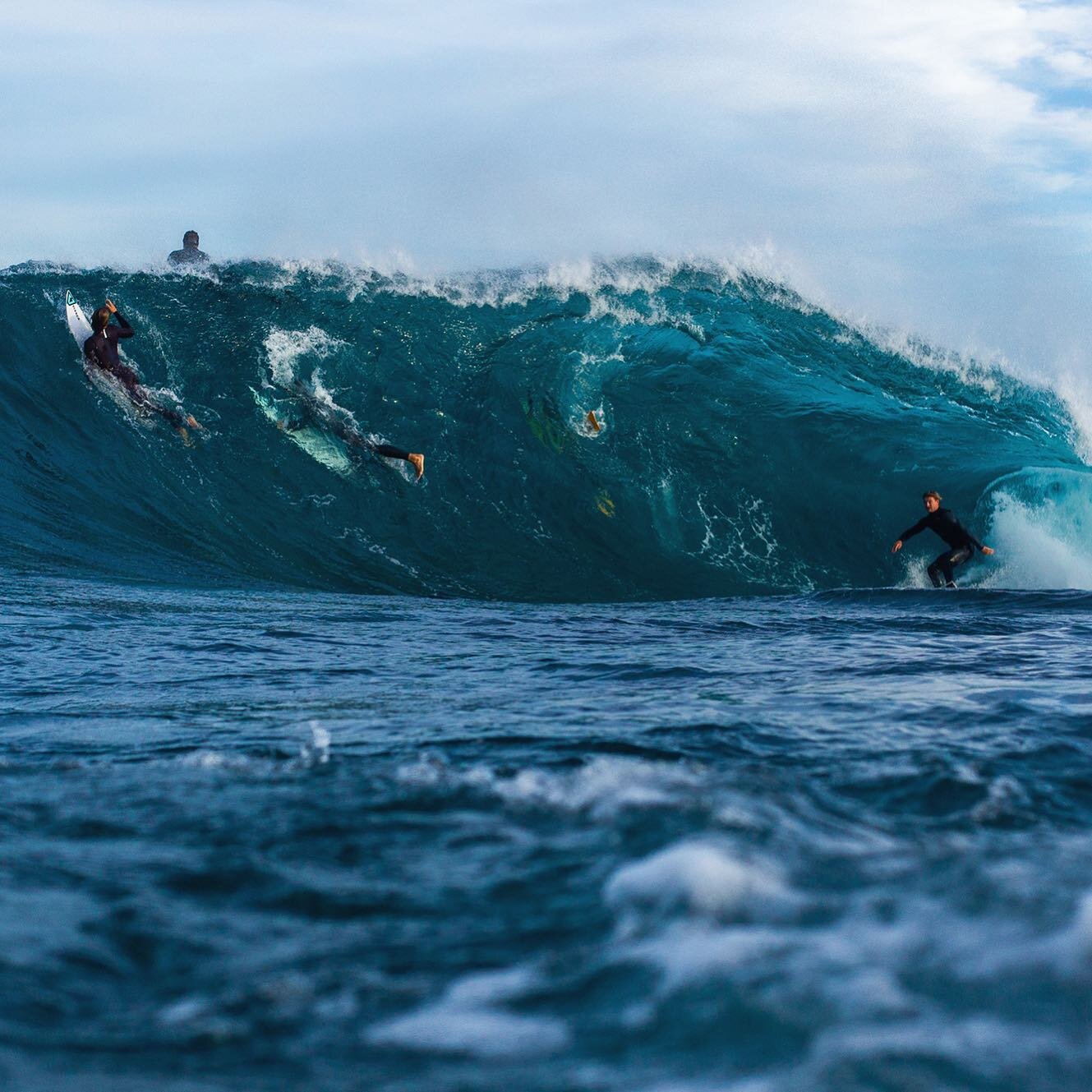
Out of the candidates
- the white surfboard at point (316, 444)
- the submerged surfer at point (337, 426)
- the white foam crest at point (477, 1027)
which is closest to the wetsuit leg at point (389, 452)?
the submerged surfer at point (337, 426)

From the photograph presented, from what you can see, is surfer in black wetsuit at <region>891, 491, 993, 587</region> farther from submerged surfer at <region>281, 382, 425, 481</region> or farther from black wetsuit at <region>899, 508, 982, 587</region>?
submerged surfer at <region>281, 382, 425, 481</region>

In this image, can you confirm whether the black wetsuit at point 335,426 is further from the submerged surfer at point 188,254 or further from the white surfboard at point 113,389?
the submerged surfer at point 188,254

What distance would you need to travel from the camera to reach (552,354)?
54.4 feet

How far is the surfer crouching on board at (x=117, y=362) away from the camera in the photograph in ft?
48.4

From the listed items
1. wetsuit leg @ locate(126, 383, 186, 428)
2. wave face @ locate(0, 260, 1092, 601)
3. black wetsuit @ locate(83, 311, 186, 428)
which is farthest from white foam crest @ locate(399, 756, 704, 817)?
black wetsuit @ locate(83, 311, 186, 428)

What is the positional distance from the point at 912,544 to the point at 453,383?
6.38m

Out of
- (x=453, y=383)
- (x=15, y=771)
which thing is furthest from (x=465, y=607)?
(x=15, y=771)

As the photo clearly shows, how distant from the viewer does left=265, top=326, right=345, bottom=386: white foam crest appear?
15.9 meters

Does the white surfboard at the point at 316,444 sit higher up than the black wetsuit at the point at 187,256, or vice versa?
the black wetsuit at the point at 187,256

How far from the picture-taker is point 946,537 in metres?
12.5

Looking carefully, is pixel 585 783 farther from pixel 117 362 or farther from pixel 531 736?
pixel 117 362

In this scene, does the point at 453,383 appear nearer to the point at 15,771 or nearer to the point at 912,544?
the point at 912,544

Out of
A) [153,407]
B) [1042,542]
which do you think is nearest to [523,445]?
[153,407]

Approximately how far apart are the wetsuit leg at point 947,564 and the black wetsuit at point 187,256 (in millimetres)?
Answer: 12272
